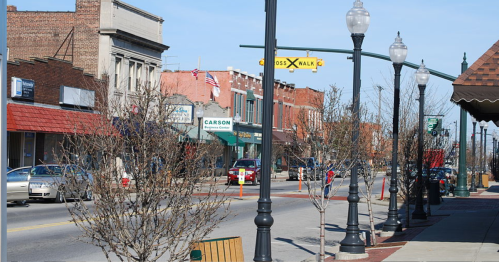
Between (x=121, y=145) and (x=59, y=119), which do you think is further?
(x=59, y=119)

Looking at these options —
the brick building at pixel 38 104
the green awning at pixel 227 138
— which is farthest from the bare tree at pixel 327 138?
the green awning at pixel 227 138

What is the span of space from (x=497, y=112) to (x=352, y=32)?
5002 mm

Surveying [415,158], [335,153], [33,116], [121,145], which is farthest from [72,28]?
[121,145]

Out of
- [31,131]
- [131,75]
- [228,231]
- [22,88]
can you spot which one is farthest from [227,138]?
[228,231]

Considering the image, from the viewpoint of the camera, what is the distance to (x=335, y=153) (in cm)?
1140

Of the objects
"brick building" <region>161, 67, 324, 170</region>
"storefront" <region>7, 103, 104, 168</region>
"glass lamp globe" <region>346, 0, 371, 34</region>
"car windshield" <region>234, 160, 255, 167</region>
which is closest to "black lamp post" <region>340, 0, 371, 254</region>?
"glass lamp globe" <region>346, 0, 371, 34</region>

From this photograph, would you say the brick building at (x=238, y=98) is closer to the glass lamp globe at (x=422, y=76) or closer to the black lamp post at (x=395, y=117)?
the glass lamp globe at (x=422, y=76)

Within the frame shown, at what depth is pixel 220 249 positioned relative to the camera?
26.2 feet

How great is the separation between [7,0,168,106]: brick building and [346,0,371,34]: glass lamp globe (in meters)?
28.0

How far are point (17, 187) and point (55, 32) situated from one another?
67.6 feet

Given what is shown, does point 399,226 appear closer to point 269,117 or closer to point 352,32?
point 352,32

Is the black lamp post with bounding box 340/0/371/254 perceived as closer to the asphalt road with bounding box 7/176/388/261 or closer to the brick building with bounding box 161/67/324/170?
the asphalt road with bounding box 7/176/388/261

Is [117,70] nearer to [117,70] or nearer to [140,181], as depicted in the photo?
[117,70]

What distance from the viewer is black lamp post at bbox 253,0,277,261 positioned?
28.1ft
